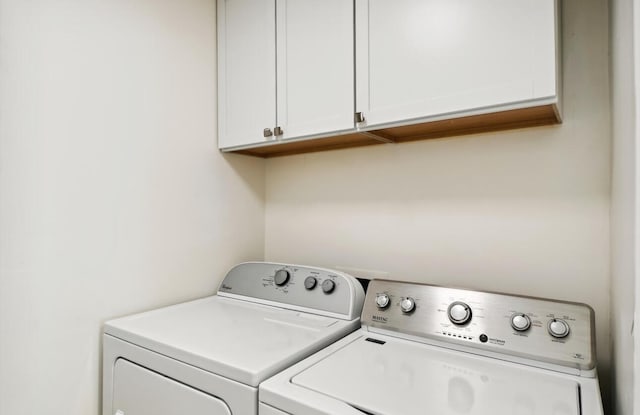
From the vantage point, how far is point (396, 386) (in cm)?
83

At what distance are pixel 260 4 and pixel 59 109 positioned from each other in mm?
876

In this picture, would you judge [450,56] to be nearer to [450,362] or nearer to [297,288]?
[450,362]

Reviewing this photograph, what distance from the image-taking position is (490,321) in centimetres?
104

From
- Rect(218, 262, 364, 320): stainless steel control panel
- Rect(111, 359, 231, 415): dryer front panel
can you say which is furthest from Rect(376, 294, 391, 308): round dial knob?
Rect(111, 359, 231, 415): dryer front panel

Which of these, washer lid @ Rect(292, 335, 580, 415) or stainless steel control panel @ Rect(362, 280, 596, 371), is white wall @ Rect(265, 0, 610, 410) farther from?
washer lid @ Rect(292, 335, 580, 415)

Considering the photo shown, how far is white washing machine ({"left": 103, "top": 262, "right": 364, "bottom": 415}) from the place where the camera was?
0.92m

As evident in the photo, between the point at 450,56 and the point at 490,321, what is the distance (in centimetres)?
80

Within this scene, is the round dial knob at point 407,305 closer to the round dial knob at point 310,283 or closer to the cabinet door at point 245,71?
the round dial knob at point 310,283

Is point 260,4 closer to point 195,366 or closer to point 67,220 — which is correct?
point 67,220

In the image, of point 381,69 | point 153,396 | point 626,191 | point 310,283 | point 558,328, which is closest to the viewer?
point 626,191

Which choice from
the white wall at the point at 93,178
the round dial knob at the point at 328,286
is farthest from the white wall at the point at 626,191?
the white wall at the point at 93,178

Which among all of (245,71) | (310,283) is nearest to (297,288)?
(310,283)

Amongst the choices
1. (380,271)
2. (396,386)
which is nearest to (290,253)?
(380,271)

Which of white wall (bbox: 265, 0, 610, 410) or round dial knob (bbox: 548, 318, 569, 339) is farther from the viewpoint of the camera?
white wall (bbox: 265, 0, 610, 410)
